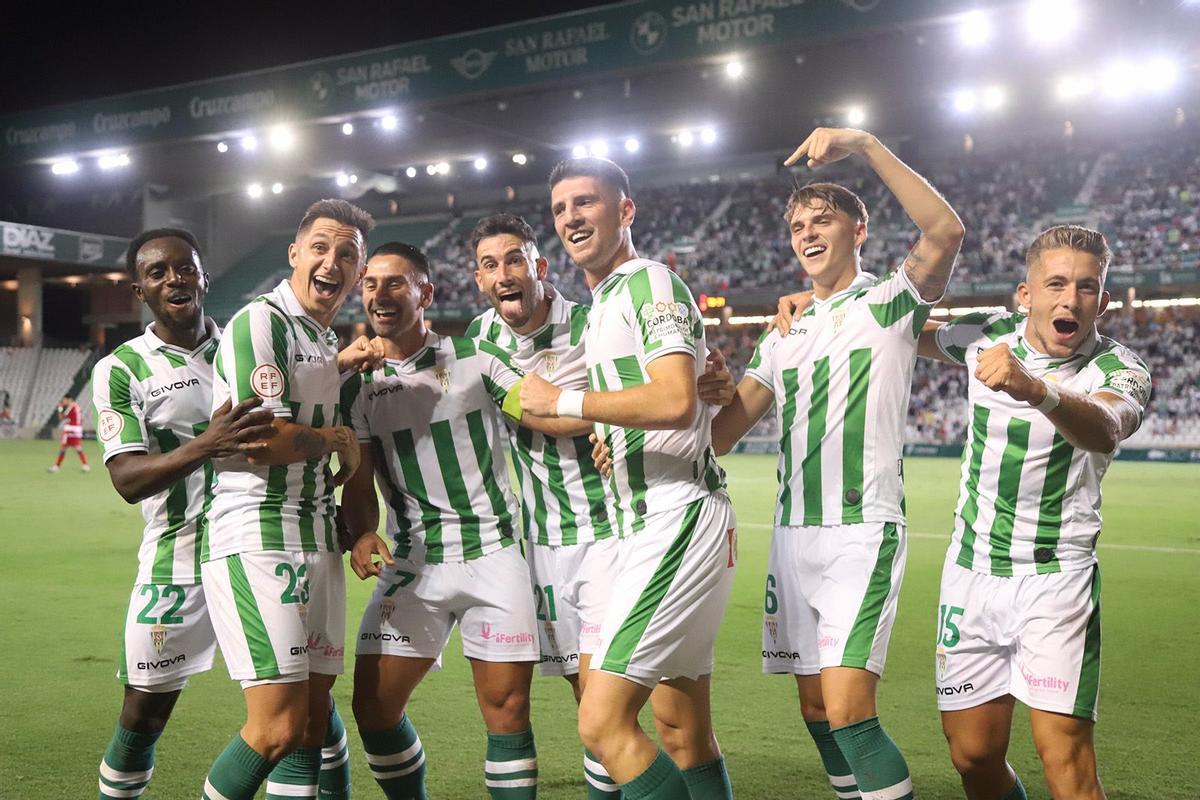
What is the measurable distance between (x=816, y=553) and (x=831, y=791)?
4.55 feet

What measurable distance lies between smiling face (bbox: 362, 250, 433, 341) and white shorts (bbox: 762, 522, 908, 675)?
1.76 meters

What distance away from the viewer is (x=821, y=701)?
420cm

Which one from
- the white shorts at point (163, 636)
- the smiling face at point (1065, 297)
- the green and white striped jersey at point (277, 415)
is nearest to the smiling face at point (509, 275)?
the green and white striped jersey at point (277, 415)

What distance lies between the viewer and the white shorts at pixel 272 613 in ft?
11.8

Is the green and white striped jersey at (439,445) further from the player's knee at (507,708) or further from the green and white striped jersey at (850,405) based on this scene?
the green and white striped jersey at (850,405)

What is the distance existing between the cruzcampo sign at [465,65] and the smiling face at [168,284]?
21303 millimetres

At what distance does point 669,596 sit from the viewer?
139 inches

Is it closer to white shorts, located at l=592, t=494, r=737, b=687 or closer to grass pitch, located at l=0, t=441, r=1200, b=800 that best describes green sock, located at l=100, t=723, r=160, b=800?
grass pitch, located at l=0, t=441, r=1200, b=800

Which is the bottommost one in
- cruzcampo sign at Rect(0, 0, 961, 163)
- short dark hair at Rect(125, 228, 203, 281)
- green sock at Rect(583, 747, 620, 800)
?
green sock at Rect(583, 747, 620, 800)

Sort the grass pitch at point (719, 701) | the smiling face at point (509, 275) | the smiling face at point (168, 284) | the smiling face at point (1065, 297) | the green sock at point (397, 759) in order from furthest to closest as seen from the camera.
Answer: the grass pitch at point (719, 701), the smiling face at point (509, 275), the smiling face at point (168, 284), the green sock at point (397, 759), the smiling face at point (1065, 297)

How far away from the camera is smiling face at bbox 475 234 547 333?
4.62 metres

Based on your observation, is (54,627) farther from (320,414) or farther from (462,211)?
(462,211)

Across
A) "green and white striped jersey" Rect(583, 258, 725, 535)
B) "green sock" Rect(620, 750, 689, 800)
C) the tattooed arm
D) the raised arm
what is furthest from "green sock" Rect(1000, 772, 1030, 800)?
the tattooed arm

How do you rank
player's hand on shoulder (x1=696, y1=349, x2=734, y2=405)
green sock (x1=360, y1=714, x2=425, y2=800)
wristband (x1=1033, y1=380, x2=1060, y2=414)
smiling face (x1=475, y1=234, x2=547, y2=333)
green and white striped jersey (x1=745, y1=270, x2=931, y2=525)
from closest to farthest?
1. wristband (x1=1033, y1=380, x2=1060, y2=414)
2. player's hand on shoulder (x1=696, y1=349, x2=734, y2=405)
3. green and white striped jersey (x1=745, y1=270, x2=931, y2=525)
4. green sock (x1=360, y1=714, x2=425, y2=800)
5. smiling face (x1=475, y1=234, x2=547, y2=333)
